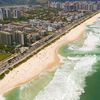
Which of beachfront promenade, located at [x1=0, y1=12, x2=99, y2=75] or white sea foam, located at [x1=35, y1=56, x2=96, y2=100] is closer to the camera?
white sea foam, located at [x1=35, y1=56, x2=96, y2=100]

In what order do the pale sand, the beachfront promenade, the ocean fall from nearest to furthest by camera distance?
the ocean
the pale sand
the beachfront promenade

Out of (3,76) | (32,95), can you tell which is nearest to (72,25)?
(3,76)

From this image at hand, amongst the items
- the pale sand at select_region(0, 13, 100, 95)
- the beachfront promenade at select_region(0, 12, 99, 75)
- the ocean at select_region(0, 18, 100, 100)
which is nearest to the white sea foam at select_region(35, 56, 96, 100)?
the ocean at select_region(0, 18, 100, 100)

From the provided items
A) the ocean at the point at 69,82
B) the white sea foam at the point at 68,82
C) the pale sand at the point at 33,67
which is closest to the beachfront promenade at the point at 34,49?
the pale sand at the point at 33,67

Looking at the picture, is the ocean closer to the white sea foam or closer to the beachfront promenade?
the white sea foam

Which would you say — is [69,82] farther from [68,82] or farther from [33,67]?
[33,67]

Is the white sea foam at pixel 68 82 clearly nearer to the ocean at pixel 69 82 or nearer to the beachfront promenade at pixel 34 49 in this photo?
the ocean at pixel 69 82

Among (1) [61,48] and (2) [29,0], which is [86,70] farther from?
(2) [29,0]
